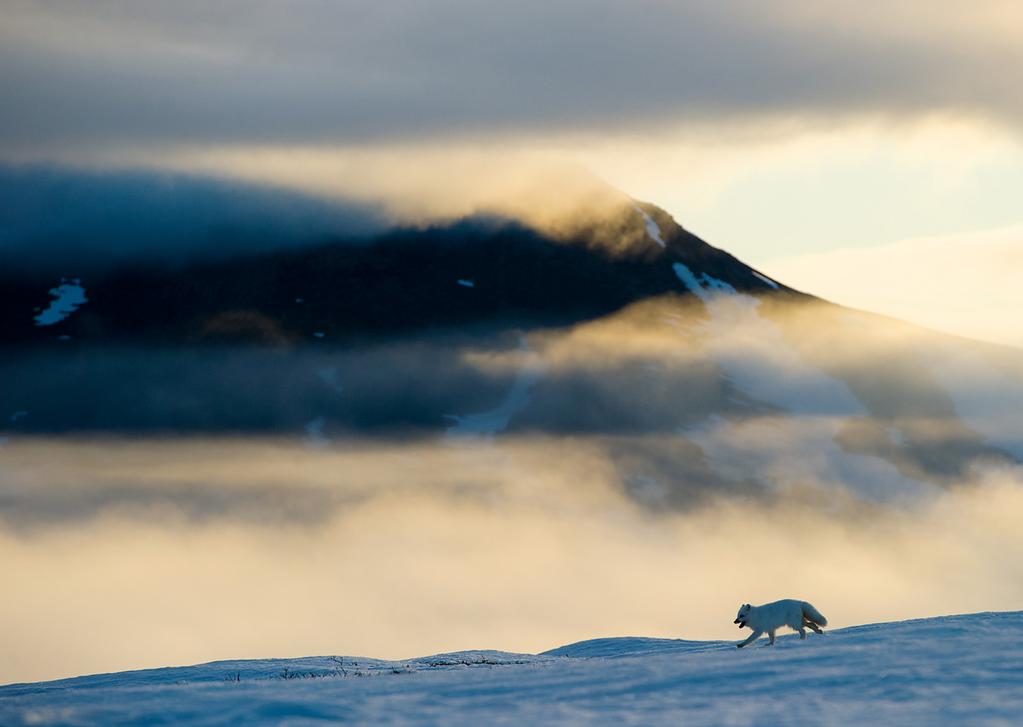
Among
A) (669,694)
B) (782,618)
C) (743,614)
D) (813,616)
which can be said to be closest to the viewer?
(669,694)

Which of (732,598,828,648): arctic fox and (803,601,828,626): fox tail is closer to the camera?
(803,601,828,626): fox tail

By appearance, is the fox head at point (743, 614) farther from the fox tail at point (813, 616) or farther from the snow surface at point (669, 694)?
the snow surface at point (669, 694)

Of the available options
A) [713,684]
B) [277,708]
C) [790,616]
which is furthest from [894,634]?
[277,708]

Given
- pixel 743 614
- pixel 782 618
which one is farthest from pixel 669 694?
pixel 743 614

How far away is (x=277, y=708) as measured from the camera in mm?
21609

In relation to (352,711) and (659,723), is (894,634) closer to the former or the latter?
(659,723)

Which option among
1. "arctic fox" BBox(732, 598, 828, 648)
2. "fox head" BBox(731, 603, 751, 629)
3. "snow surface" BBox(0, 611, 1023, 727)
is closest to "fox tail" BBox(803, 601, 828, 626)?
"arctic fox" BBox(732, 598, 828, 648)

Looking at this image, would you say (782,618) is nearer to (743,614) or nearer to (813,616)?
(813,616)

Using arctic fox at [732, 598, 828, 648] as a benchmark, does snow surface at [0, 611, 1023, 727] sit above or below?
below

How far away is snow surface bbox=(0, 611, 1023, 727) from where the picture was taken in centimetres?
2066

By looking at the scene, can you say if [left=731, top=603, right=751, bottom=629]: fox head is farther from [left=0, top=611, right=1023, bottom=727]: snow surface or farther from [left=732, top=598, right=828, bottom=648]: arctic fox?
[left=0, top=611, right=1023, bottom=727]: snow surface

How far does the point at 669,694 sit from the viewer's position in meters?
22.4

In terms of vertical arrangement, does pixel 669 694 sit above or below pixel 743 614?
below

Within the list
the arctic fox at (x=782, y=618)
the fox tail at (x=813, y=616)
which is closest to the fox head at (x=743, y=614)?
the arctic fox at (x=782, y=618)
